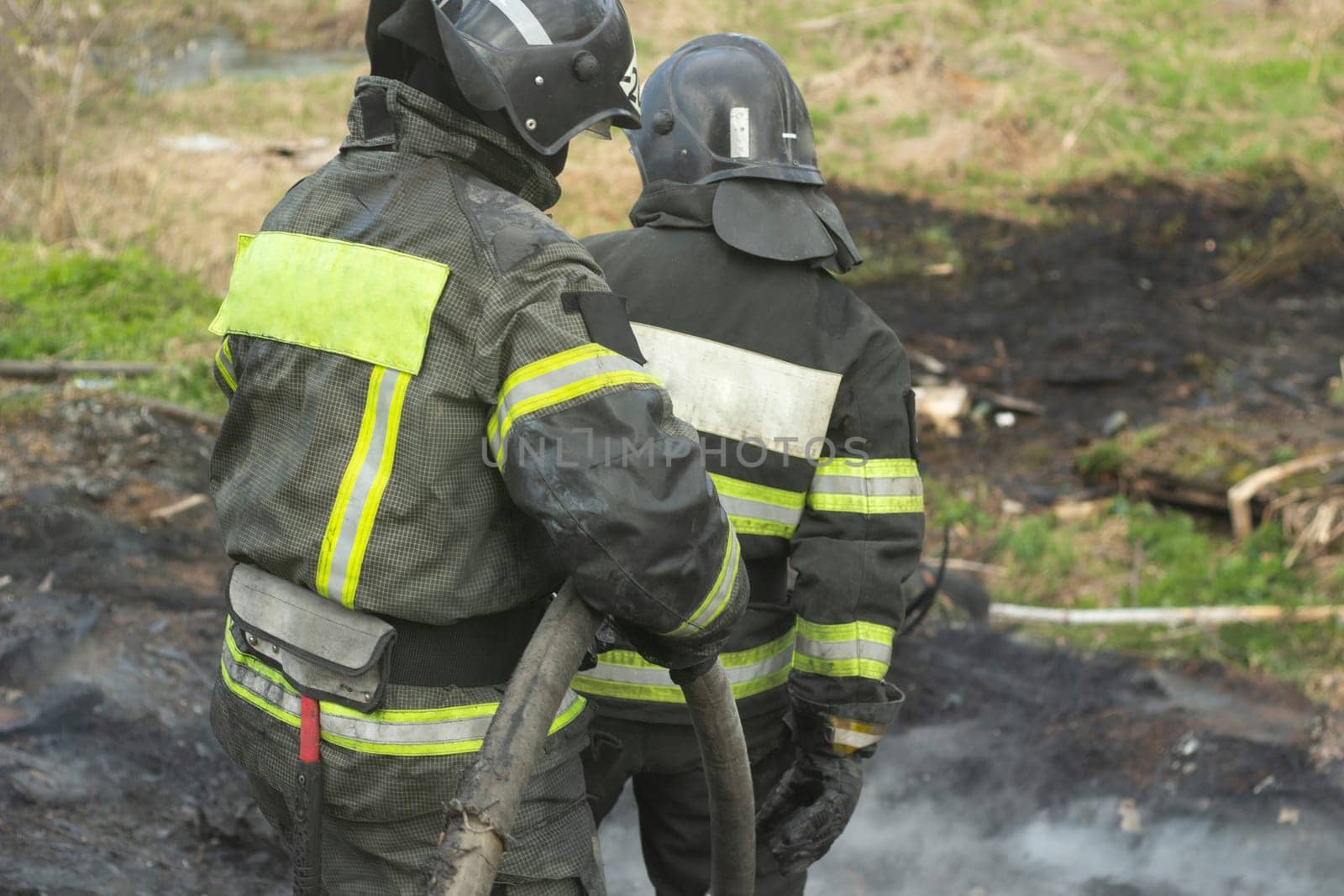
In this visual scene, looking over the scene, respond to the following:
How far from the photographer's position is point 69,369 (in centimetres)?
679

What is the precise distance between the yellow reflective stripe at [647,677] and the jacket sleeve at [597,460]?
70 centimetres

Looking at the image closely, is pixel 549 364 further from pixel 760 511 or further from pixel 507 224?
pixel 760 511

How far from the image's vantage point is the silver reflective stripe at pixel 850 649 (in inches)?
107

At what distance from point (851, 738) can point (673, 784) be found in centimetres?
42

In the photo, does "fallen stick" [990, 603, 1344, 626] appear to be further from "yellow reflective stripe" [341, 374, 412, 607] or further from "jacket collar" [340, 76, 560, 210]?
"yellow reflective stripe" [341, 374, 412, 607]

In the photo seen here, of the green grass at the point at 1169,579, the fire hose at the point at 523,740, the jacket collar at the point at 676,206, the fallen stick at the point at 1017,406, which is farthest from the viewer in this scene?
the fallen stick at the point at 1017,406

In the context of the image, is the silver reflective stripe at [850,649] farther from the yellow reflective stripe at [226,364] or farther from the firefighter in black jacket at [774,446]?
the yellow reflective stripe at [226,364]

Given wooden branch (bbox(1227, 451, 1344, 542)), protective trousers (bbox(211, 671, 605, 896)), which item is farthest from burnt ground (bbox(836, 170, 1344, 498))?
protective trousers (bbox(211, 671, 605, 896))

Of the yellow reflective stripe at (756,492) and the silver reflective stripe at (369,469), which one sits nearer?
the silver reflective stripe at (369,469)

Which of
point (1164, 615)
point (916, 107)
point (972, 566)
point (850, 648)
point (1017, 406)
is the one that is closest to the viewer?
point (850, 648)

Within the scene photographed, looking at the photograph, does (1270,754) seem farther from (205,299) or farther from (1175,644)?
(205,299)

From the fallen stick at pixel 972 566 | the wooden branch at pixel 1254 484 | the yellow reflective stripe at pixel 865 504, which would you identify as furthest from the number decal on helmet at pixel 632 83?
the wooden branch at pixel 1254 484

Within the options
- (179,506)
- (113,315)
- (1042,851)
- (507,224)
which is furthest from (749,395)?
(113,315)

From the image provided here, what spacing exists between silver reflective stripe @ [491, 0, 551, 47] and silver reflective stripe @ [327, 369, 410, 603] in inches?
24.3
